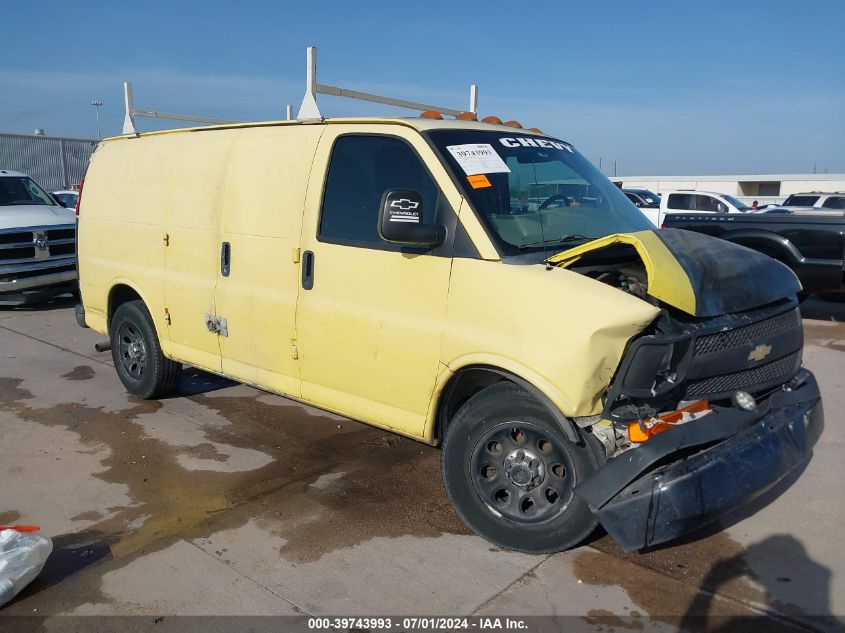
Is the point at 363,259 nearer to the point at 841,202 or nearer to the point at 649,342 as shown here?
the point at 649,342

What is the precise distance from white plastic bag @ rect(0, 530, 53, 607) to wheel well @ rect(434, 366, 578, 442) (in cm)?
199

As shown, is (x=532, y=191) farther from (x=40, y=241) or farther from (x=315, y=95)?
(x=40, y=241)

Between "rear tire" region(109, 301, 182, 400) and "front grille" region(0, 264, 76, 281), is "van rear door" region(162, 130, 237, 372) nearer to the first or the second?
"rear tire" region(109, 301, 182, 400)

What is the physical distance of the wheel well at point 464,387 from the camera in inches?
140

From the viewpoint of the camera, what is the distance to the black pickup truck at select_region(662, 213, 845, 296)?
363 inches

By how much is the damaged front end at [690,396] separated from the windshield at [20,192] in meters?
10.5

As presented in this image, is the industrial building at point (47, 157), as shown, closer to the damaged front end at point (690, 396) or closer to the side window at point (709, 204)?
the side window at point (709, 204)

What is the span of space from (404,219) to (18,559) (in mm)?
2361

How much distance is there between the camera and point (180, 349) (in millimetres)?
5543

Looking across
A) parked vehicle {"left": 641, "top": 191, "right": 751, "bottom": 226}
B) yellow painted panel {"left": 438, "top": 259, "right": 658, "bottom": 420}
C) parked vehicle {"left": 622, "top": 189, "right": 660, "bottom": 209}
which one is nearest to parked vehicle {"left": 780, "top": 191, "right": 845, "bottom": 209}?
parked vehicle {"left": 641, "top": 191, "right": 751, "bottom": 226}

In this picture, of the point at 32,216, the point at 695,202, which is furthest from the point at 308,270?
the point at 695,202

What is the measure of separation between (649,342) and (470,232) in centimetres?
106

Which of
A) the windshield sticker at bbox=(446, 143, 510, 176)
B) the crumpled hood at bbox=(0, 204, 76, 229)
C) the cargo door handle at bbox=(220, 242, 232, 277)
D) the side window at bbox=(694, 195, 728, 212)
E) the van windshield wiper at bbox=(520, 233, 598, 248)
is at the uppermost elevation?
the windshield sticker at bbox=(446, 143, 510, 176)

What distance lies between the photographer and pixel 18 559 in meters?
3.25
